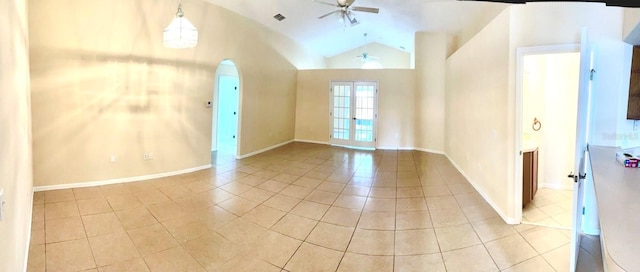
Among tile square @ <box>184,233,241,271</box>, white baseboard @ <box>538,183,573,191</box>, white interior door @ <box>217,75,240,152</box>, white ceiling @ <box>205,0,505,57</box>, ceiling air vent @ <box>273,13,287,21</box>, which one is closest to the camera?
tile square @ <box>184,233,241,271</box>

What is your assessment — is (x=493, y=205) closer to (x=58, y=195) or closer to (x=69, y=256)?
(x=69, y=256)

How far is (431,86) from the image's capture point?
7.07 m

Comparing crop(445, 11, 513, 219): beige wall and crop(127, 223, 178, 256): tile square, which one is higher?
crop(445, 11, 513, 219): beige wall

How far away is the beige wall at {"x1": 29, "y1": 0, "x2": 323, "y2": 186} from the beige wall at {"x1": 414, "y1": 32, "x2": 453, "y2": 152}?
4522 mm

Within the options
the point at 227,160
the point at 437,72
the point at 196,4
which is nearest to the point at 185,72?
the point at 196,4

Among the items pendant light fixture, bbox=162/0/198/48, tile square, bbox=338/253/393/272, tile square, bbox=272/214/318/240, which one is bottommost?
tile square, bbox=338/253/393/272

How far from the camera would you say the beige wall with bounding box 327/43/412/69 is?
9867mm

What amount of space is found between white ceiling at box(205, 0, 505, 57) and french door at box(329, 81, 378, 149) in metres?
1.54

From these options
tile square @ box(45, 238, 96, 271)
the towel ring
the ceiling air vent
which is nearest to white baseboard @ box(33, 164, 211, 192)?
tile square @ box(45, 238, 96, 271)

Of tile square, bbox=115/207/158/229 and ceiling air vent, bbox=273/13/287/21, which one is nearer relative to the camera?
tile square, bbox=115/207/158/229

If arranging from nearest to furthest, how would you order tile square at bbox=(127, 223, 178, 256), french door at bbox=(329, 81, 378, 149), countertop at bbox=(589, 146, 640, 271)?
countertop at bbox=(589, 146, 640, 271)
tile square at bbox=(127, 223, 178, 256)
french door at bbox=(329, 81, 378, 149)

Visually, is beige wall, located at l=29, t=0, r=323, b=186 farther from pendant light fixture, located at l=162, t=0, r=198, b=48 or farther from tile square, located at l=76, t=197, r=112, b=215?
pendant light fixture, located at l=162, t=0, r=198, b=48

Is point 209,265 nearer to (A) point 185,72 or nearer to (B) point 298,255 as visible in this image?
(B) point 298,255

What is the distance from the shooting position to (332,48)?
966 centimetres
